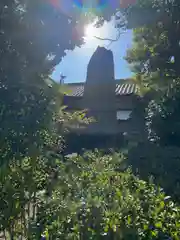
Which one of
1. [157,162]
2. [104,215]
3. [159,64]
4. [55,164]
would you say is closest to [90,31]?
[159,64]

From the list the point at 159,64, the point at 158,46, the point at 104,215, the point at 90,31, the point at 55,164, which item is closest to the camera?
the point at 104,215

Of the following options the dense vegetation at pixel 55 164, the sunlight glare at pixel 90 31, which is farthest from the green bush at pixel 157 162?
the sunlight glare at pixel 90 31

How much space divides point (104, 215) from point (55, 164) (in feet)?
4.09

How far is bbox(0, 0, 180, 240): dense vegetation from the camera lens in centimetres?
196

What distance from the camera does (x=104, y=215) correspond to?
1985 millimetres

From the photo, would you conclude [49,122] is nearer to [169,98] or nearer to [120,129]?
[169,98]

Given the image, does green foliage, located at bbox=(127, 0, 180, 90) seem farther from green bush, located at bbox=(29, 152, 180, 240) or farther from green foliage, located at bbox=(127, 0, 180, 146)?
green bush, located at bbox=(29, 152, 180, 240)

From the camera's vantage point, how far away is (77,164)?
3.22 meters

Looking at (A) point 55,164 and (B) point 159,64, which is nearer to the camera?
(A) point 55,164

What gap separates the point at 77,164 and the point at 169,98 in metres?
3.92

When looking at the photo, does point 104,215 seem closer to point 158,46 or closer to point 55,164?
point 55,164

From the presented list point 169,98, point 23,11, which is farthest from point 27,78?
point 169,98

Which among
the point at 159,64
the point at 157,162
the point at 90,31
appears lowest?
the point at 157,162

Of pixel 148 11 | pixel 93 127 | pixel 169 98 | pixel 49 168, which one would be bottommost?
pixel 93 127
